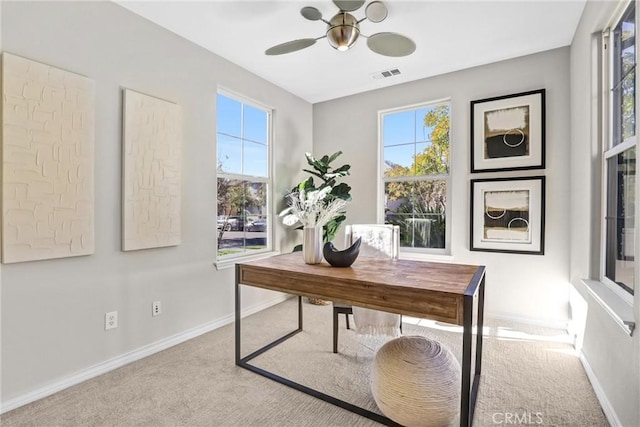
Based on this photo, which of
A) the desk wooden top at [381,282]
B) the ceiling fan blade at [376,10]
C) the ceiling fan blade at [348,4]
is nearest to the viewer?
the desk wooden top at [381,282]

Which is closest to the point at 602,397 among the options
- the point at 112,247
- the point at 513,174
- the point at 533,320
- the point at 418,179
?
the point at 533,320

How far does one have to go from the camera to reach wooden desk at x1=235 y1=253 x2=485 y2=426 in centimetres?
142

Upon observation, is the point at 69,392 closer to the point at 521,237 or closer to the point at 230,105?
the point at 230,105

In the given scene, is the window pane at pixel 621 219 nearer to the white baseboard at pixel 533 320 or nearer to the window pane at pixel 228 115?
the white baseboard at pixel 533 320

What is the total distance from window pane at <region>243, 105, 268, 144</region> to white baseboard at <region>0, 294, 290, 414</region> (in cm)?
199

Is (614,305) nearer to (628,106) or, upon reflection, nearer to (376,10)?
(628,106)

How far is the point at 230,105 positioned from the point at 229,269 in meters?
1.74

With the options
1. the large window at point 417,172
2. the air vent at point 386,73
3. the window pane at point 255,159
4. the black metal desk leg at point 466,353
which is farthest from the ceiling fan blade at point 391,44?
the window pane at point 255,159

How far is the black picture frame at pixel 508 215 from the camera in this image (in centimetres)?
305

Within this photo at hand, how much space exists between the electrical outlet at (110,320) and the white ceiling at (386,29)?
228 centimetres

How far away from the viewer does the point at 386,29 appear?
2650 millimetres

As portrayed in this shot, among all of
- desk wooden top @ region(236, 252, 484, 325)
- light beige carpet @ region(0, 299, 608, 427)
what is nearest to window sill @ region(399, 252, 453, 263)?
light beige carpet @ region(0, 299, 608, 427)

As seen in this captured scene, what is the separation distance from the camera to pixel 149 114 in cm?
247

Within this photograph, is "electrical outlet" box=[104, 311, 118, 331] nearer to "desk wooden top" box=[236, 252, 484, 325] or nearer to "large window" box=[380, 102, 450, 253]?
"desk wooden top" box=[236, 252, 484, 325]
